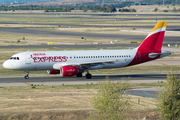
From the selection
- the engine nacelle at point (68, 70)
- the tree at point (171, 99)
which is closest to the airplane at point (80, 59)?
the engine nacelle at point (68, 70)

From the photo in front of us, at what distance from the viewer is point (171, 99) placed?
24672mm

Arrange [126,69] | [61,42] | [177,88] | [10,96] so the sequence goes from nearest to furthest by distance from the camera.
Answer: [177,88], [10,96], [126,69], [61,42]

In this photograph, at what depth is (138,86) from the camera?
4534 centimetres

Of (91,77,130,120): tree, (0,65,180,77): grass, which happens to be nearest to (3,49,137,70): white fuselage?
(0,65,180,77): grass

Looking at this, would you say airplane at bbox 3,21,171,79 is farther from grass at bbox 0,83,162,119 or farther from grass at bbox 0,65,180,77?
grass at bbox 0,83,162,119

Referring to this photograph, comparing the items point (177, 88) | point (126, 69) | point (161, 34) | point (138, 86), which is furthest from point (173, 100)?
point (126, 69)

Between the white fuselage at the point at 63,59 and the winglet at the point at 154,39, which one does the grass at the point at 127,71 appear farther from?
the winglet at the point at 154,39

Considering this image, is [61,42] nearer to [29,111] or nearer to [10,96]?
[10,96]

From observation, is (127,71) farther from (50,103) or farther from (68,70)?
(50,103)

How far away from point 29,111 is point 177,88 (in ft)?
48.8

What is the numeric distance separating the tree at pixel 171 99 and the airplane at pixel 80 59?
2614 centimetres

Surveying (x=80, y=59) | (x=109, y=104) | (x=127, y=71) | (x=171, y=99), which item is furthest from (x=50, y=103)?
(x=127, y=71)

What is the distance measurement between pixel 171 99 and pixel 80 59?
28.4 meters

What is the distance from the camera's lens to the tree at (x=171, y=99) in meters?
24.6
